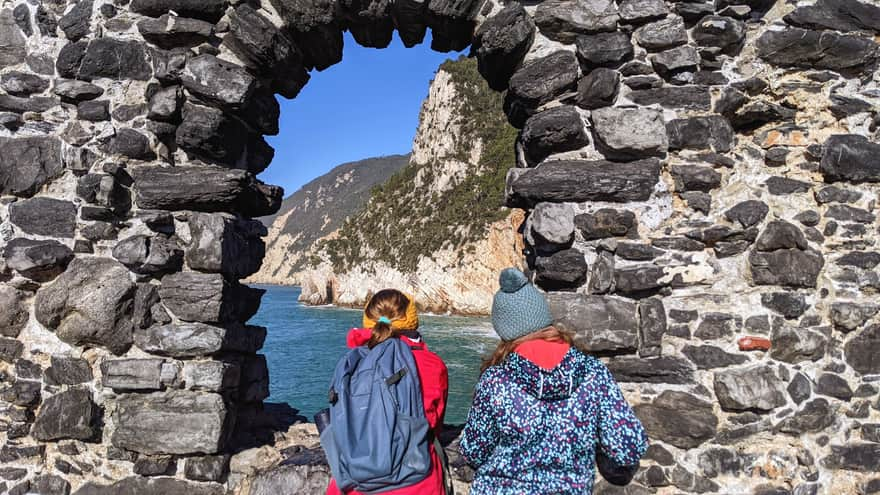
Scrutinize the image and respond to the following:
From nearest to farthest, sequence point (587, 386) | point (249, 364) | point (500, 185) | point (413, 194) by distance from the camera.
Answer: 1. point (587, 386)
2. point (249, 364)
3. point (500, 185)
4. point (413, 194)

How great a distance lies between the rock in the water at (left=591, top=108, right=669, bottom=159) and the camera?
273 cm

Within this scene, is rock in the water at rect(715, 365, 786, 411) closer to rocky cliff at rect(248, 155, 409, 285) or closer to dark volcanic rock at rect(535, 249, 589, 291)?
dark volcanic rock at rect(535, 249, 589, 291)

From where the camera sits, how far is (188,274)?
2898mm

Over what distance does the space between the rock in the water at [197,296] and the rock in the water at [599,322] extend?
6.40 feet

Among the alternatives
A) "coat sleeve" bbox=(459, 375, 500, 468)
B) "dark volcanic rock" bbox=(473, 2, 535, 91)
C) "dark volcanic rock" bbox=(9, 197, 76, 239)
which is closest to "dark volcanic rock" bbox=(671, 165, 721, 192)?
"dark volcanic rock" bbox=(473, 2, 535, 91)

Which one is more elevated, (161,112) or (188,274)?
(161,112)

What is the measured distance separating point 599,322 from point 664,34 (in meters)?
1.71

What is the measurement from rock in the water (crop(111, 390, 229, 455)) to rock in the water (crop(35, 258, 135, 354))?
0.40 m

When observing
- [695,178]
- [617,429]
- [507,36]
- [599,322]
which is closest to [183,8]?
[507,36]

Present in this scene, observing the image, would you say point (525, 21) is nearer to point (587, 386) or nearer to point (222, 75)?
point (222, 75)

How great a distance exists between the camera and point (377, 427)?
5.92 feet

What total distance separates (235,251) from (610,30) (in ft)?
8.75

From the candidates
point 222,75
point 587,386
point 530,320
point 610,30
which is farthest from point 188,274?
point 610,30

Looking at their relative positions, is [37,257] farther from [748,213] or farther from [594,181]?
[748,213]
